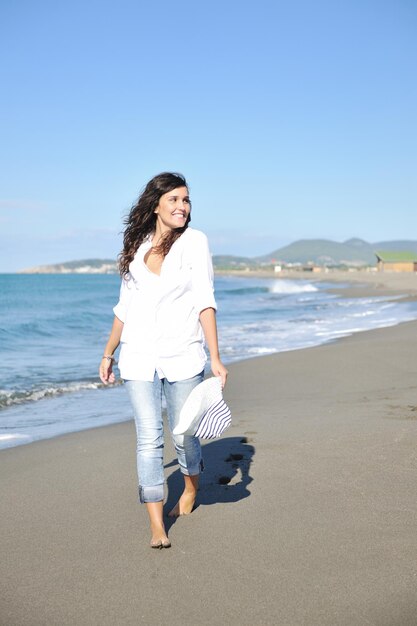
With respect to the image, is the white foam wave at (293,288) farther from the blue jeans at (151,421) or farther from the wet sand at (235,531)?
the blue jeans at (151,421)

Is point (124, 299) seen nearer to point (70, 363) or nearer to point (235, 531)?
point (235, 531)

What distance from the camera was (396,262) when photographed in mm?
Answer: 104250

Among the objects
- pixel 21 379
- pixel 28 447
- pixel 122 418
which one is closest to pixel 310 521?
pixel 28 447

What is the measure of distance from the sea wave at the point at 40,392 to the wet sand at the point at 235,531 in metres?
2.49

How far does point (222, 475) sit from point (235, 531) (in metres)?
0.95

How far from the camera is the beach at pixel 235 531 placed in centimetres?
263

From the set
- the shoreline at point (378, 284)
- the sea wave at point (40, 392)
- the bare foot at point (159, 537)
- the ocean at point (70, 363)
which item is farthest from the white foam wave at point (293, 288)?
the bare foot at point (159, 537)

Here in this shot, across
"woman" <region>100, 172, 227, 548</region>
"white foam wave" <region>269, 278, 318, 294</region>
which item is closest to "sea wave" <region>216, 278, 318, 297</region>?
"white foam wave" <region>269, 278, 318, 294</region>

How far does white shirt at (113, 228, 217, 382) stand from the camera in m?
3.26

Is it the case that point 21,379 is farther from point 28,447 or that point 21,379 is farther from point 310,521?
point 310,521

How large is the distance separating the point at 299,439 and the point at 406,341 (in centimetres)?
628

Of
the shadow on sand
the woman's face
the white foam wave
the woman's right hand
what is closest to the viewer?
the woman's face

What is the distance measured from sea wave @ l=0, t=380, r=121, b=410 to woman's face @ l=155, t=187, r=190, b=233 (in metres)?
4.90

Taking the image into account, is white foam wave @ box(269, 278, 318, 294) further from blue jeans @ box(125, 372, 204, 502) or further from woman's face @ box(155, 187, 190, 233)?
blue jeans @ box(125, 372, 204, 502)
